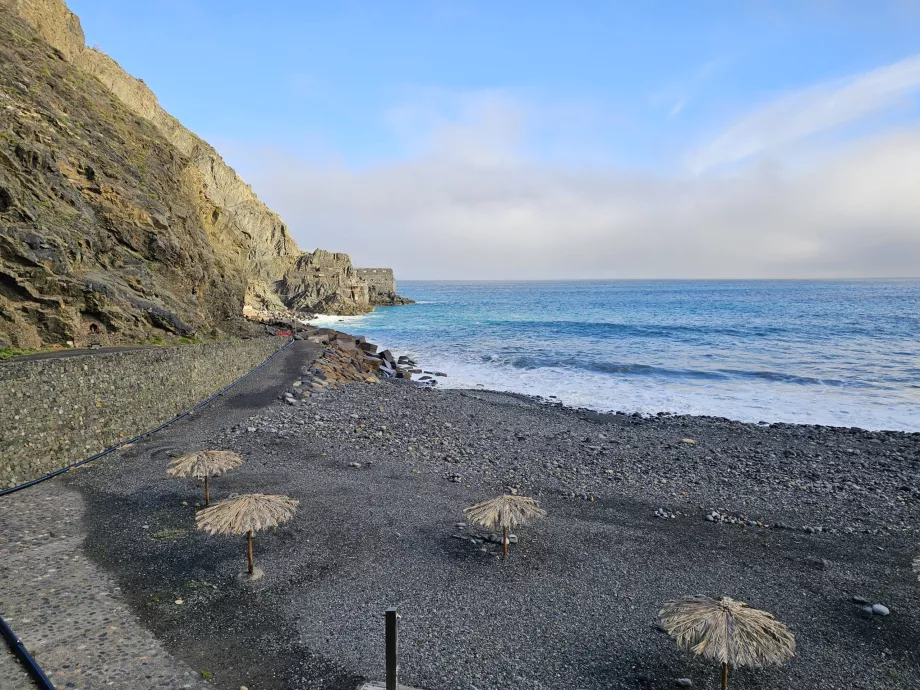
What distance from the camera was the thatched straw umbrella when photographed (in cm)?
695

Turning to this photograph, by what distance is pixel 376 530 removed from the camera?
8711mm

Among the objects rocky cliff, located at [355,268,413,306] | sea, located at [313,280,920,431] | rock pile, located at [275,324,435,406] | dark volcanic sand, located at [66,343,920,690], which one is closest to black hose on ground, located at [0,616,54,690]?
dark volcanic sand, located at [66,343,920,690]

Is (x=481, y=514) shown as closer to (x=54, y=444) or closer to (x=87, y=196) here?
(x=54, y=444)

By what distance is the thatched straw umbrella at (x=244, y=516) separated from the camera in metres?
6.95

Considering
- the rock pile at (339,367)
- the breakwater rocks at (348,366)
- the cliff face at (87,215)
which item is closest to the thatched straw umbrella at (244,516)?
the rock pile at (339,367)

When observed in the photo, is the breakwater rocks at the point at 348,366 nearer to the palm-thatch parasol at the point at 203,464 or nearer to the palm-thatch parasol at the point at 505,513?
the palm-thatch parasol at the point at 203,464

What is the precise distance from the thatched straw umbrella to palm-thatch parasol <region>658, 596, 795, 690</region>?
5213mm

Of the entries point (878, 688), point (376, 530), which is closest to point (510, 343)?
point (376, 530)

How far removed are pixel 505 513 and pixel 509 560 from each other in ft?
2.65

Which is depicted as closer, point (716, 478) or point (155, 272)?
point (716, 478)

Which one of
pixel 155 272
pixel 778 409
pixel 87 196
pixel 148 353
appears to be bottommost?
pixel 778 409

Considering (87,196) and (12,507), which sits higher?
(87,196)

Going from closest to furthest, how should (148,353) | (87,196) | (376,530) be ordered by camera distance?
(376,530) → (148,353) → (87,196)

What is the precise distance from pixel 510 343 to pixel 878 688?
38981mm
